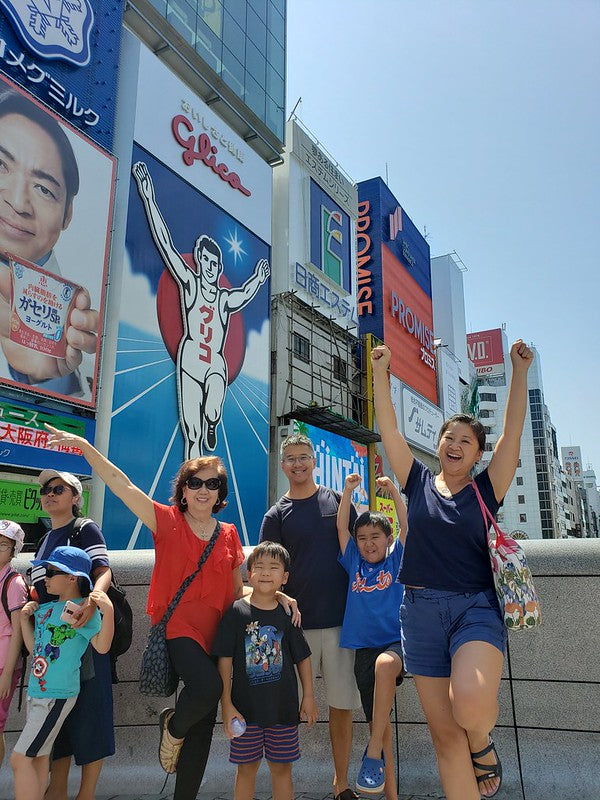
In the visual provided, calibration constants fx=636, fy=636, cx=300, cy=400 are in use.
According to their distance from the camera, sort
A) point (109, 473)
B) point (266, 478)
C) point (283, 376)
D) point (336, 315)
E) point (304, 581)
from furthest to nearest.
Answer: point (336, 315) < point (283, 376) < point (266, 478) < point (304, 581) < point (109, 473)

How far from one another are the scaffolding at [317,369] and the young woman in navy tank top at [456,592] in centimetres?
1750

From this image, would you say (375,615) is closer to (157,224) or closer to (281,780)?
(281,780)

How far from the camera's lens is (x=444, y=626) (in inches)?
106

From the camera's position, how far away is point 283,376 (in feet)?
70.1

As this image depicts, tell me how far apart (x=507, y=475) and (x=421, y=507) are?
408 millimetres


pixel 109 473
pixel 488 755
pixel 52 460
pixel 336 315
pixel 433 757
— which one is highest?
pixel 336 315

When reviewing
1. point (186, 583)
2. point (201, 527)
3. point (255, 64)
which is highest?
point (255, 64)

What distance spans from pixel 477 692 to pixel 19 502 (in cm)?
1116

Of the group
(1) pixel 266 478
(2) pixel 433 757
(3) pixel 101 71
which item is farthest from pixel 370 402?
(2) pixel 433 757

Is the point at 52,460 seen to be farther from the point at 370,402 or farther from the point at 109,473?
the point at 370,402

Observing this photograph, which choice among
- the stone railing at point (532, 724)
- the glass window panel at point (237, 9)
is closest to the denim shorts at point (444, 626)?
the stone railing at point (532, 724)

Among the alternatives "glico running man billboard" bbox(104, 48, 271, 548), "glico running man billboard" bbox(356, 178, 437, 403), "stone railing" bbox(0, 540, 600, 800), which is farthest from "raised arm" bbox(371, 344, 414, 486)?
"glico running man billboard" bbox(356, 178, 437, 403)

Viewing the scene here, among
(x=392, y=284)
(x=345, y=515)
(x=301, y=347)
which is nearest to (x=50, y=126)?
(x=301, y=347)

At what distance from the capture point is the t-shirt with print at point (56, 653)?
10.6ft
